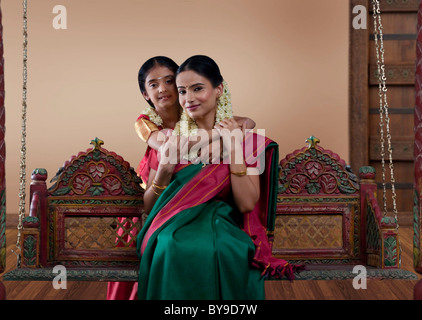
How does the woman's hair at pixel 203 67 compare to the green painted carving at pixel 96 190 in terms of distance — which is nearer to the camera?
the woman's hair at pixel 203 67

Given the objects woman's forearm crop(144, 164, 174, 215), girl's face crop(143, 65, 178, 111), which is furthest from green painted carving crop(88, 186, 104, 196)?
girl's face crop(143, 65, 178, 111)

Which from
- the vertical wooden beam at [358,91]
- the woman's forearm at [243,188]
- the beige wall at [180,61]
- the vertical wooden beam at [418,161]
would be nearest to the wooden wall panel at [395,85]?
the vertical wooden beam at [358,91]

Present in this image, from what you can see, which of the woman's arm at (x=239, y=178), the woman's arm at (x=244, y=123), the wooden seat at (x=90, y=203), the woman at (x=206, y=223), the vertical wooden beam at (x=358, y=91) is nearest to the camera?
the woman at (x=206, y=223)

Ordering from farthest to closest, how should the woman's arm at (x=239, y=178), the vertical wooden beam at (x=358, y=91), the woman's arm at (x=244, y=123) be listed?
the vertical wooden beam at (x=358, y=91) → the woman's arm at (x=244, y=123) → the woman's arm at (x=239, y=178)

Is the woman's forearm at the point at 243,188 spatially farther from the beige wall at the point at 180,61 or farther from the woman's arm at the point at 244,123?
the beige wall at the point at 180,61

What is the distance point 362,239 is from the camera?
239 cm

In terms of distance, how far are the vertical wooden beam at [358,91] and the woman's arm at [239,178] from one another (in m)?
3.00

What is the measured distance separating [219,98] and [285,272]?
0.70m

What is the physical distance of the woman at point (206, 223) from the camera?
6.15ft

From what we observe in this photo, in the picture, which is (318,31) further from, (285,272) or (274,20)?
(285,272)

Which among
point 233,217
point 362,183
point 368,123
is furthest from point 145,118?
point 368,123

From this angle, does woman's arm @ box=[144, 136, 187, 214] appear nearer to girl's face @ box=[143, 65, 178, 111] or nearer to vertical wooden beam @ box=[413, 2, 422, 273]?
girl's face @ box=[143, 65, 178, 111]

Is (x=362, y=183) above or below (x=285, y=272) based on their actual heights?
above

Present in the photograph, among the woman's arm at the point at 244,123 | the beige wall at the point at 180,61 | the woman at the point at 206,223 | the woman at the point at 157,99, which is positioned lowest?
the woman at the point at 206,223
